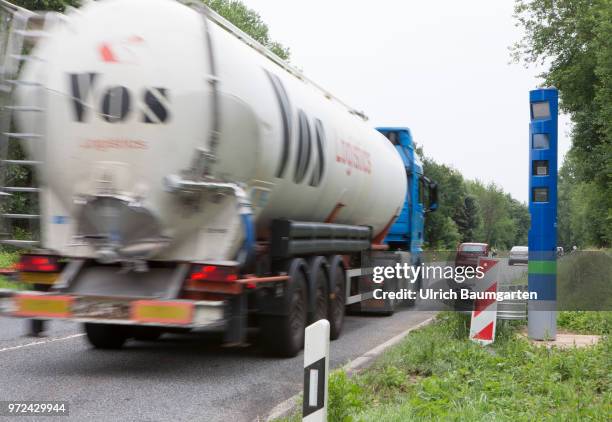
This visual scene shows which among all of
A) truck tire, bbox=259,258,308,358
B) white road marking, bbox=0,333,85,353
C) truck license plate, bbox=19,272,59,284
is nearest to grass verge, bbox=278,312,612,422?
truck tire, bbox=259,258,308,358

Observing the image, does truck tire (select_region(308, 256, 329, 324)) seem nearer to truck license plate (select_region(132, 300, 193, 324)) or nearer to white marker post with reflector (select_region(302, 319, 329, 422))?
truck license plate (select_region(132, 300, 193, 324))

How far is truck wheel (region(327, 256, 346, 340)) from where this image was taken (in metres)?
10.9

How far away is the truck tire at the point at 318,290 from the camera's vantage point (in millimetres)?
9778

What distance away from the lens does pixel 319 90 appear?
11.7 m

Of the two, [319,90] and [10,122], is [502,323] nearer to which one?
[319,90]

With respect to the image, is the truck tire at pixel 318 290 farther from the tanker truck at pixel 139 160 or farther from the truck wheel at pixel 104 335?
the truck wheel at pixel 104 335

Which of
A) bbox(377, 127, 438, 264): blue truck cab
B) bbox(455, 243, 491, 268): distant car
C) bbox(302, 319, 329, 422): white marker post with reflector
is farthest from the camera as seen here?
bbox(455, 243, 491, 268): distant car

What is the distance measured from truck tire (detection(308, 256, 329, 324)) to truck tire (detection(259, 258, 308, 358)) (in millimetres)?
193

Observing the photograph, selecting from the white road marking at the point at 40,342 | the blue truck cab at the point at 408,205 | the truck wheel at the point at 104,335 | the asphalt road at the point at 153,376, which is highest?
the blue truck cab at the point at 408,205

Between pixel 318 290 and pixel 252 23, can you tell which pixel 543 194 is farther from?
pixel 252 23

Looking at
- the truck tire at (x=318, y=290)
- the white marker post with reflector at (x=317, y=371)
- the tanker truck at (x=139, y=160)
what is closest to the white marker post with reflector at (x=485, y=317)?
the truck tire at (x=318, y=290)

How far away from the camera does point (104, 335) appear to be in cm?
941

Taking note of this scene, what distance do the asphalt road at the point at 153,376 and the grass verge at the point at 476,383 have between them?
987mm

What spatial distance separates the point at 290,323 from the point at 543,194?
162 inches
